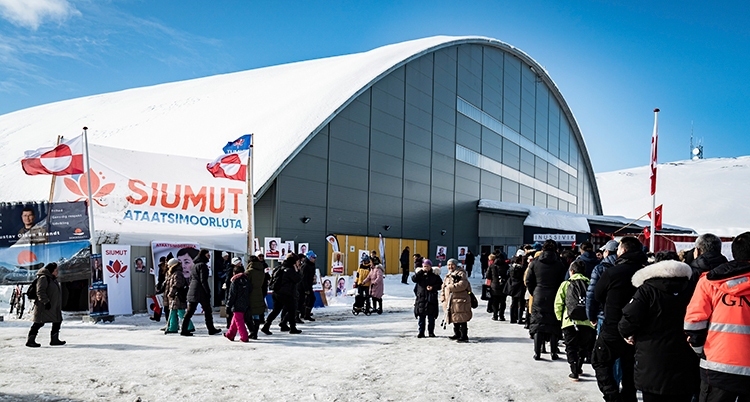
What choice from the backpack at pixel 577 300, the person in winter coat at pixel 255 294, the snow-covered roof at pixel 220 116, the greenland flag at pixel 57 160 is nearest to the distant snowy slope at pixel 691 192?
the snow-covered roof at pixel 220 116

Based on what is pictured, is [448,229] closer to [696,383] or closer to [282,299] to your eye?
[282,299]

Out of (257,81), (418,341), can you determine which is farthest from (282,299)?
(257,81)

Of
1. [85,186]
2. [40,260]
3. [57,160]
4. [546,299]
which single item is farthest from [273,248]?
[546,299]

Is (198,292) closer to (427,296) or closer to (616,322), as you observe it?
(427,296)

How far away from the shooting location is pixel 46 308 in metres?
8.37

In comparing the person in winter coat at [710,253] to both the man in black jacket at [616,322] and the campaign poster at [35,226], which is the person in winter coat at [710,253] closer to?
Answer: the man in black jacket at [616,322]

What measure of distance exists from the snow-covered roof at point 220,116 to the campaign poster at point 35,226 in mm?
7273

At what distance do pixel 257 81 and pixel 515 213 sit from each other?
19160mm

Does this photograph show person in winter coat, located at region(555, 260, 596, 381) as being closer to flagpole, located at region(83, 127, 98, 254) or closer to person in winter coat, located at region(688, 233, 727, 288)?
person in winter coat, located at region(688, 233, 727, 288)

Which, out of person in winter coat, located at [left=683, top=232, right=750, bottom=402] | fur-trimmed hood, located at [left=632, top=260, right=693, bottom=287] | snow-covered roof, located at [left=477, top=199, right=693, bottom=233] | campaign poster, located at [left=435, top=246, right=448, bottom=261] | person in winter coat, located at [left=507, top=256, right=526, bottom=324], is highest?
snow-covered roof, located at [left=477, top=199, right=693, bottom=233]

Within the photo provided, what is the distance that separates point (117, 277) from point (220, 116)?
15029mm

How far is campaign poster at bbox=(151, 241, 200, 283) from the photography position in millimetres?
12445

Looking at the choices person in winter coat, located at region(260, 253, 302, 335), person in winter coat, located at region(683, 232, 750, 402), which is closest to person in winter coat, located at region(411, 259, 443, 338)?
person in winter coat, located at region(260, 253, 302, 335)

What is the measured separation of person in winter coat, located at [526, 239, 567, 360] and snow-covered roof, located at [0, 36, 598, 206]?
42.7 ft
